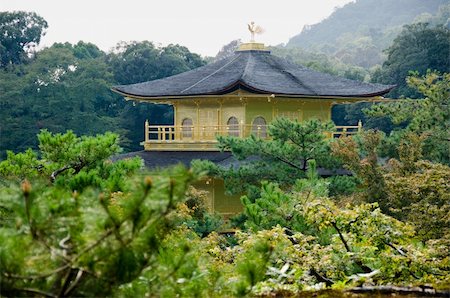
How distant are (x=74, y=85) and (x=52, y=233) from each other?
127 feet

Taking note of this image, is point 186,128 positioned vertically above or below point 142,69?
below

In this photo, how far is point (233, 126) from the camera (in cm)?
2492

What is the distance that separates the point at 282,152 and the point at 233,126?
18.4 ft

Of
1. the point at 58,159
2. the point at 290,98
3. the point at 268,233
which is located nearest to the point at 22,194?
the point at 268,233

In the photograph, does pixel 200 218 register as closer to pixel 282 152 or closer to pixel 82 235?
pixel 282 152

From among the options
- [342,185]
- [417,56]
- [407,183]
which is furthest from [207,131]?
[417,56]

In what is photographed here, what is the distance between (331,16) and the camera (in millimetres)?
140500

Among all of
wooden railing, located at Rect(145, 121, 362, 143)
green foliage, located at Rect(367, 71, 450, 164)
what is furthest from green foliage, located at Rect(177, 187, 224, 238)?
wooden railing, located at Rect(145, 121, 362, 143)

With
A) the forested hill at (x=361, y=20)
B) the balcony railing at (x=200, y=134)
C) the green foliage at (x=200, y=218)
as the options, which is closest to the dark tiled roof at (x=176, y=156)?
the balcony railing at (x=200, y=134)

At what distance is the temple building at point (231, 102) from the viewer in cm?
2402

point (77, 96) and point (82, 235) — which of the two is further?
point (77, 96)

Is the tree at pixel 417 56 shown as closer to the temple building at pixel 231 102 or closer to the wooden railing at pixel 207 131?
the temple building at pixel 231 102

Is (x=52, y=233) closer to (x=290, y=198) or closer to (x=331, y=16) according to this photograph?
(x=290, y=198)

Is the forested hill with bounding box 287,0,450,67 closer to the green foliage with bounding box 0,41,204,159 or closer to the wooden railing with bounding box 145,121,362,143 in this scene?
the green foliage with bounding box 0,41,204,159
